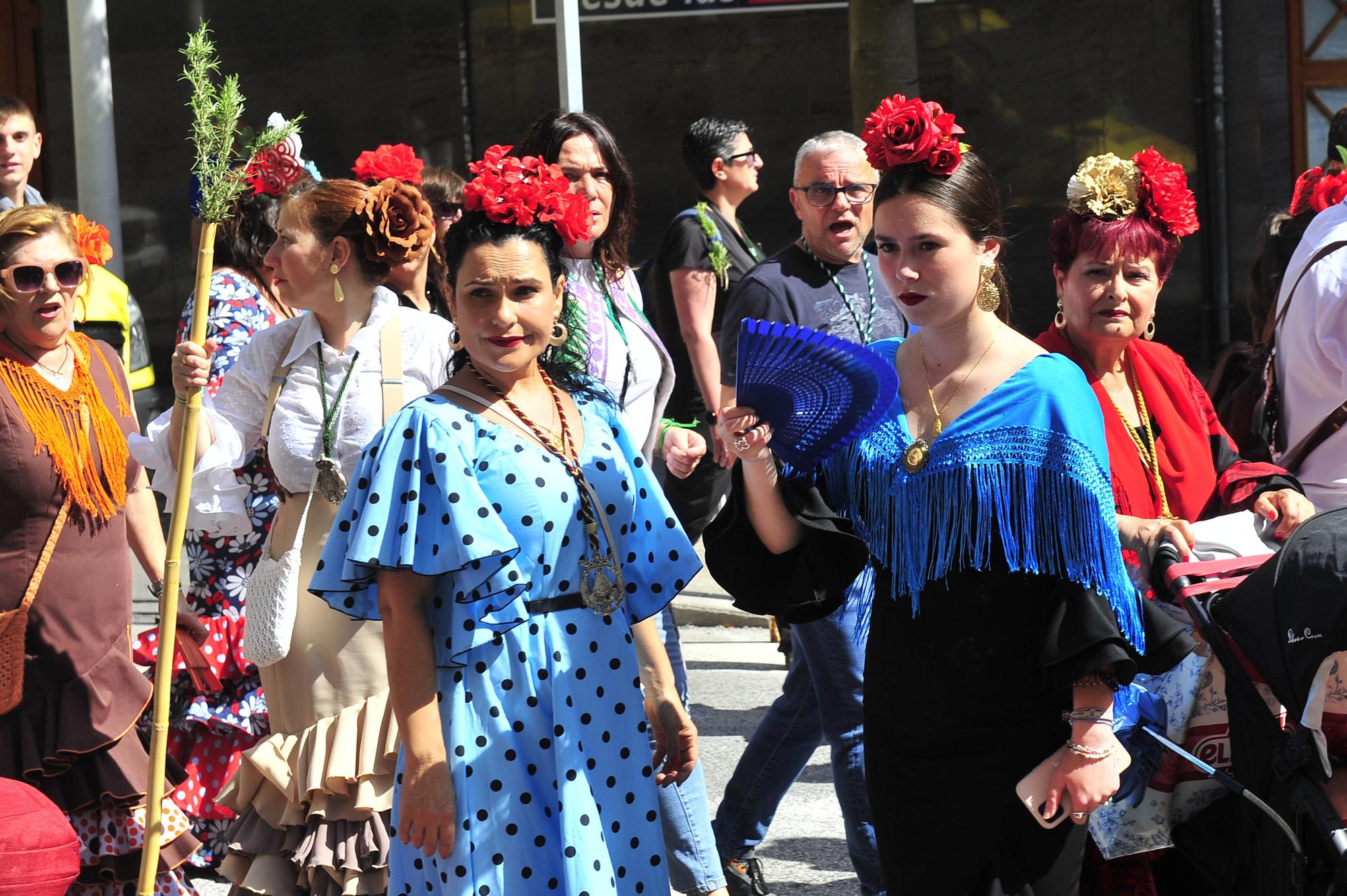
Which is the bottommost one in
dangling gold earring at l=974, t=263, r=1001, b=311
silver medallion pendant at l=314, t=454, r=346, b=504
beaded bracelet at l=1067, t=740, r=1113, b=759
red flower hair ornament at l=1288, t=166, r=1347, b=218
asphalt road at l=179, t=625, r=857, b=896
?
asphalt road at l=179, t=625, r=857, b=896

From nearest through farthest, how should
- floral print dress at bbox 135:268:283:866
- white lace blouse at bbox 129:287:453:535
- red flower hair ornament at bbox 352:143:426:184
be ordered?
white lace blouse at bbox 129:287:453:535
red flower hair ornament at bbox 352:143:426:184
floral print dress at bbox 135:268:283:866

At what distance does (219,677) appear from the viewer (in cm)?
536

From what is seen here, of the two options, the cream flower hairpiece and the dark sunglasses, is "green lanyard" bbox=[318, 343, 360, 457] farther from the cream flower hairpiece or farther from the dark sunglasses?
the cream flower hairpiece

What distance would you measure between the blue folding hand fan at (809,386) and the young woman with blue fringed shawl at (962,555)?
5 centimetres

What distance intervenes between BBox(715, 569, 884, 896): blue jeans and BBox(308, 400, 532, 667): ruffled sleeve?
3.32 ft

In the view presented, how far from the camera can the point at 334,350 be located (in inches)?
167

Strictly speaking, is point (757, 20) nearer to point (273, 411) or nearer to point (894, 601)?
point (273, 411)

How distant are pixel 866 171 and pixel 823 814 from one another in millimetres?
2146

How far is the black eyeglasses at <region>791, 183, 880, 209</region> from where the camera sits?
4930mm

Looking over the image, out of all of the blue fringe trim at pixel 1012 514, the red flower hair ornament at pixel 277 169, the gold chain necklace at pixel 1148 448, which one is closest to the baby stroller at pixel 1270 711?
the gold chain necklace at pixel 1148 448

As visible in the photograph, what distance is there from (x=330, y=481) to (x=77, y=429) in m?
0.95

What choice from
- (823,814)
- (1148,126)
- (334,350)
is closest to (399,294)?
(334,350)

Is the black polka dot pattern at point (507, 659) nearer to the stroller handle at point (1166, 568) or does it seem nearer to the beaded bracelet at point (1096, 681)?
the beaded bracelet at point (1096, 681)

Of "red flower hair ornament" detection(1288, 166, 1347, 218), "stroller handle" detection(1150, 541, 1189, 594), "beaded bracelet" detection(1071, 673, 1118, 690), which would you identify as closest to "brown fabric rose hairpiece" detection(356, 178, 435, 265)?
"stroller handle" detection(1150, 541, 1189, 594)
